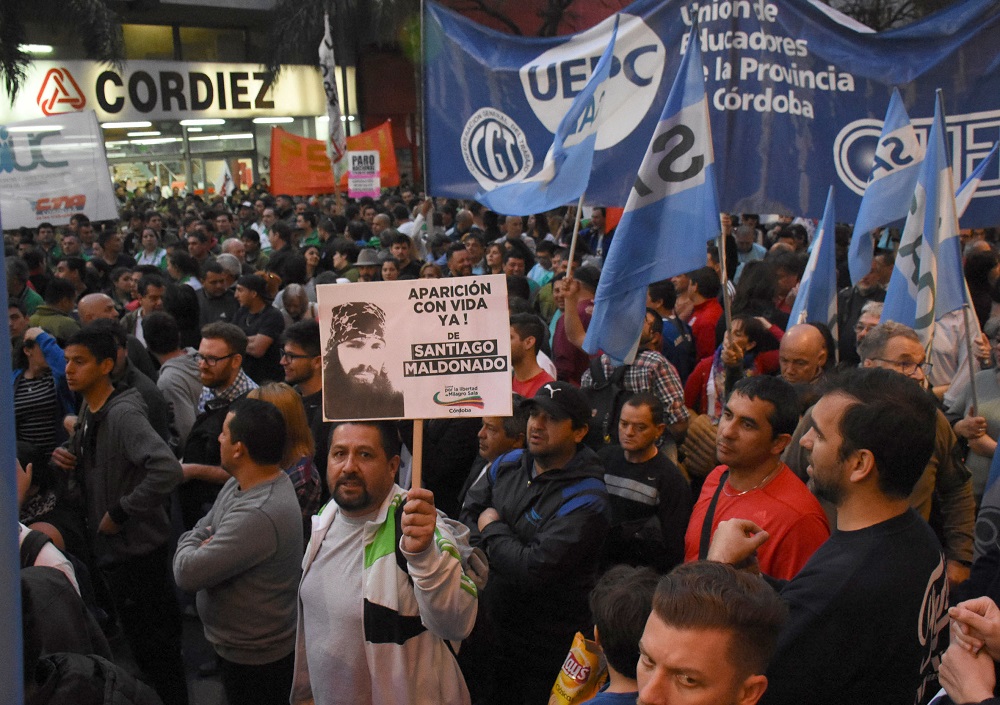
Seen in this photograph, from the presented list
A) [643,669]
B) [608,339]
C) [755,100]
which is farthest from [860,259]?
[643,669]

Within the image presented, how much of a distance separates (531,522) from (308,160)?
41.3 feet

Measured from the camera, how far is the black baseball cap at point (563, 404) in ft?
12.3

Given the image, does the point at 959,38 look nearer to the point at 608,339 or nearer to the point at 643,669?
the point at 608,339

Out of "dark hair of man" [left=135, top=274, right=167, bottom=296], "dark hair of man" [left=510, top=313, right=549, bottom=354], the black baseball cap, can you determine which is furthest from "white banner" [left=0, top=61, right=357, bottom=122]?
the black baseball cap

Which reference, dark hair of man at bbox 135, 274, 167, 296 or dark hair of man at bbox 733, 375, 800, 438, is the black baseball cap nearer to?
dark hair of man at bbox 733, 375, 800, 438

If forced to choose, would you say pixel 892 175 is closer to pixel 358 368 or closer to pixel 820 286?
pixel 820 286

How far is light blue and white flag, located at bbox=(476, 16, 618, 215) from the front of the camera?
6.07 m

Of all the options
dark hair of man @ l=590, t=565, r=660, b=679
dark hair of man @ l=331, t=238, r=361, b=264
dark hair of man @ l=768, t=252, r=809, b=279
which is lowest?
dark hair of man @ l=590, t=565, r=660, b=679

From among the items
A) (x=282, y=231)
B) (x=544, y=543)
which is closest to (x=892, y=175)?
(x=544, y=543)

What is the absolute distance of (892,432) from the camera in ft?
7.90

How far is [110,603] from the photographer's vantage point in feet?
16.5

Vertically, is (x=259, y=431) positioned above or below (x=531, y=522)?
above

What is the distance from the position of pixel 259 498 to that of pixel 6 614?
8.53 ft

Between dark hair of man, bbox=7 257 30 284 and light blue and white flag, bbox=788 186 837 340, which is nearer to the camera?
light blue and white flag, bbox=788 186 837 340
